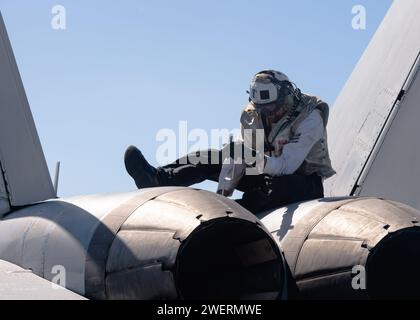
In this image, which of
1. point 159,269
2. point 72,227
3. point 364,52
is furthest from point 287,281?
point 364,52

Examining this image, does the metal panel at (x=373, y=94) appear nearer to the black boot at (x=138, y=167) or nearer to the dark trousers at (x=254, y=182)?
the dark trousers at (x=254, y=182)

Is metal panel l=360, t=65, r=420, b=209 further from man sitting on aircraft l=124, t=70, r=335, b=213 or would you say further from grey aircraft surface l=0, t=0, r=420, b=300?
grey aircraft surface l=0, t=0, r=420, b=300

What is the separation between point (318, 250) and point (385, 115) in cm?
360

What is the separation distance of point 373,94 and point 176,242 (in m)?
5.37

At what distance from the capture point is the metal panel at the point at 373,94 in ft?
31.9

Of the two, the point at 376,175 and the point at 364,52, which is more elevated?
the point at 364,52

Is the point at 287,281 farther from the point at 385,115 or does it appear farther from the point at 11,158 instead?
the point at 385,115

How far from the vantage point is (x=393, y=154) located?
31.5 feet

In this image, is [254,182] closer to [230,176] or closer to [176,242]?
[230,176]

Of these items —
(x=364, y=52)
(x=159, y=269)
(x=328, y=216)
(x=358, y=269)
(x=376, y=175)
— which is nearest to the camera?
(x=159, y=269)

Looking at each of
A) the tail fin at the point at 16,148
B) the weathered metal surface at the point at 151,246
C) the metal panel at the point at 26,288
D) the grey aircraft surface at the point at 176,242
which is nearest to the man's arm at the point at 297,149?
the grey aircraft surface at the point at 176,242

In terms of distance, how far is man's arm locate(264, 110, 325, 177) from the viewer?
26.3 ft

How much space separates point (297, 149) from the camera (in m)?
8.09

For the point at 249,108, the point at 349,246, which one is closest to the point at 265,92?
the point at 249,108
